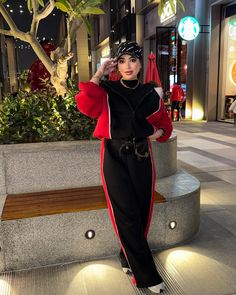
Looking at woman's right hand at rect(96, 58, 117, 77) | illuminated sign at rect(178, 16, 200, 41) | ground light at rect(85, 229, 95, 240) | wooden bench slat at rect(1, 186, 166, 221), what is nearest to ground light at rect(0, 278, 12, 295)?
wooden bench slat at rect(1, 186, 166, 221)

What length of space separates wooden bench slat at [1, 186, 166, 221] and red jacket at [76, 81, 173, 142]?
0.93 meters

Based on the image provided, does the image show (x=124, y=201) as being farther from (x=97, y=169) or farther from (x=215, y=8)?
(x=215, y=8)

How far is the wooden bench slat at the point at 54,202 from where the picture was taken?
9.69 ft

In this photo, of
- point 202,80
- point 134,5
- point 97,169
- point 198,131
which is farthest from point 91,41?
point 97,169

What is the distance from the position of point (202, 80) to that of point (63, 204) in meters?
13.9

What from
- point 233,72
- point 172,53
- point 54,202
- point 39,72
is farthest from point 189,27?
point 54,202

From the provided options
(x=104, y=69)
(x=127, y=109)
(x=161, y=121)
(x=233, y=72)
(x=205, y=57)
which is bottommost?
(x=161, y=121)

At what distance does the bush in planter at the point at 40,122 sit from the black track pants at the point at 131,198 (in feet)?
5.26

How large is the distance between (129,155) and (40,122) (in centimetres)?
200

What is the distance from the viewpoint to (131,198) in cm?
249

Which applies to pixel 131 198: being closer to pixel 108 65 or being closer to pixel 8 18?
pixel 108 65

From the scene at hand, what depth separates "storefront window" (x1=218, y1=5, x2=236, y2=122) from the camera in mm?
14469

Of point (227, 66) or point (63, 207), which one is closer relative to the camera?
point (63, 207)

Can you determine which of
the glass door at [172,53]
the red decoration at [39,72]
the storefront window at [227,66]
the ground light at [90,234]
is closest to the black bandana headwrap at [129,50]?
the ground light at [90,234]
